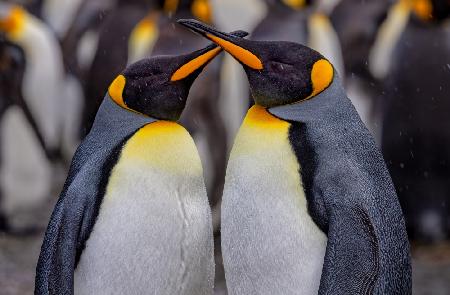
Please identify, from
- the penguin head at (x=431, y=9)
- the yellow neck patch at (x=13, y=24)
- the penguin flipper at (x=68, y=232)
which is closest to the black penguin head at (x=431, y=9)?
the penguin head at (x=431, y=9)

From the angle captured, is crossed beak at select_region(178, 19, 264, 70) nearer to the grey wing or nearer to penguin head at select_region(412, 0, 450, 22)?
the grey wing

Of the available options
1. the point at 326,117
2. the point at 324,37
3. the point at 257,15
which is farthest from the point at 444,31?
the point at 326,117

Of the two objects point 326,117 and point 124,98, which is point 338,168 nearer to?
point 326,117

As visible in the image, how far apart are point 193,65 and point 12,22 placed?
12.7 ft

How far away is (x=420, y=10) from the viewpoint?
633 centimetres

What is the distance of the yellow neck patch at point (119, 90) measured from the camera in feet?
10.9

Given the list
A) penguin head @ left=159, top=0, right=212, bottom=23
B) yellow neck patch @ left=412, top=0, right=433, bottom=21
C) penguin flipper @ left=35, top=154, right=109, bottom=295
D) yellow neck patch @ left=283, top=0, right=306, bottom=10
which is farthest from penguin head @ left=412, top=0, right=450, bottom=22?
penguin flipper @ left=35, top=154, right=109, bottom=295

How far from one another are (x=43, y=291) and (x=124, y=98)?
622 millimetres

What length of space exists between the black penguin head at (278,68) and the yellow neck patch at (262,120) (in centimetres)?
2

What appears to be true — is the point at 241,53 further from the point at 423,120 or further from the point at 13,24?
the point at 13,24

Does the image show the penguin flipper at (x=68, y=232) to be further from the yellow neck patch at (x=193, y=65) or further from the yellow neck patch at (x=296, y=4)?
the yellow neck patch at (x=296, y=4)

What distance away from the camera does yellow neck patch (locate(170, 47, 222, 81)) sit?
327 centimetres

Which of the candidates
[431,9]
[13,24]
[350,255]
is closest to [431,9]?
[431,9]

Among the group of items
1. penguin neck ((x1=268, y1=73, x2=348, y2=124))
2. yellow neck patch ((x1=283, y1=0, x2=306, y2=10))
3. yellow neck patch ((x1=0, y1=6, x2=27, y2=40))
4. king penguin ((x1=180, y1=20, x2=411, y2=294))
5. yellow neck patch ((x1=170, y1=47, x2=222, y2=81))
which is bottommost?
yellow neck patch ((x1=0, y1=6, x2=27, y2=40))
